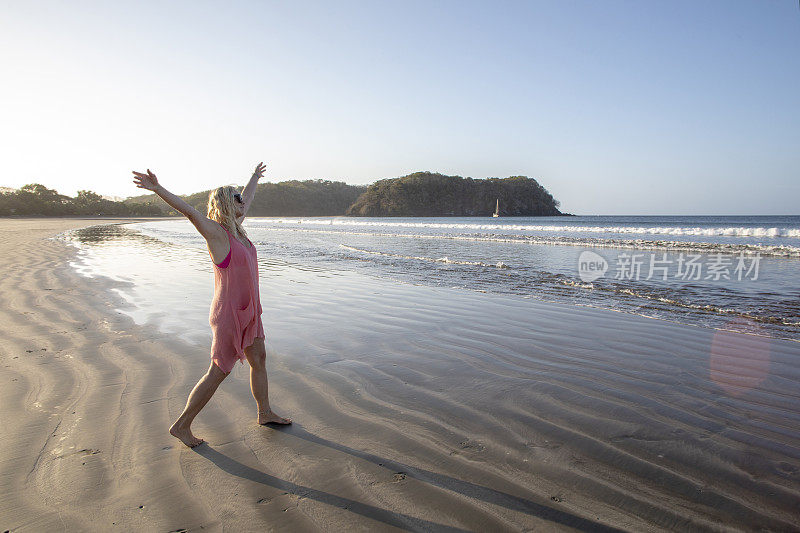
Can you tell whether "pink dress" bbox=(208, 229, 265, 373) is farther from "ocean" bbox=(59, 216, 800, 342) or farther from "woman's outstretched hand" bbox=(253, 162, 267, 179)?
"ocean" bbox=(59, 216, 800, 342)

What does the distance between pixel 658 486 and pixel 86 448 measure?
355cm

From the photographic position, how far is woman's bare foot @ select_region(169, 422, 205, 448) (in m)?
3.05

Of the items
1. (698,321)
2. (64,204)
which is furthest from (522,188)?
(698,321)

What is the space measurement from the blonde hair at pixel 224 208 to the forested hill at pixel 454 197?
11054cm

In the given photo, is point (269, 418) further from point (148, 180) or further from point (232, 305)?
point (148, 180)

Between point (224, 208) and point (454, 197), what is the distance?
396ft

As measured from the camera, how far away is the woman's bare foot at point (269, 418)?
3369 mm

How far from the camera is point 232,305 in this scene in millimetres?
3162

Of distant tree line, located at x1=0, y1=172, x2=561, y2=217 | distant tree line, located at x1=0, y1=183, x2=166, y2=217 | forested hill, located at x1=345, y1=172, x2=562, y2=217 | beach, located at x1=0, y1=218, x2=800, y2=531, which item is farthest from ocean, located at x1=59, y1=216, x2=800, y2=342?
forested hill, located at x1=345, y1=172, x2=562, y2=217

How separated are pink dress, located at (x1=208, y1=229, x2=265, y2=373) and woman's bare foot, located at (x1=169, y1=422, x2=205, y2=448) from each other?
465 millimetres

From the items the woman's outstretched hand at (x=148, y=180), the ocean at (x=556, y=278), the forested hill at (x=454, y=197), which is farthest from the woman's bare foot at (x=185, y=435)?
the forested hill at (x=454, y=197)

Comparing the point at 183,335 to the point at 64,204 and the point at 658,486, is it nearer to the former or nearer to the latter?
the point at 658,486

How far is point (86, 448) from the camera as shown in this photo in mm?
2977

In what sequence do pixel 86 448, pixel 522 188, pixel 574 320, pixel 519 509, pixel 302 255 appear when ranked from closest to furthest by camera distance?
1. pixel 519 509
2. pixel 86 448
3. pixel 574 320
4. pixel 302 255
5. pixel 522 188
